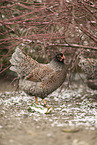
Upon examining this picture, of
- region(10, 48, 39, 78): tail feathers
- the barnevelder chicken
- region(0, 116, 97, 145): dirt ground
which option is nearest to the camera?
region(0, 116, 97, 145): dirt ground

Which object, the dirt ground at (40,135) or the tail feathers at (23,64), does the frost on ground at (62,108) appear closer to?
the dirt ground at (40,135)

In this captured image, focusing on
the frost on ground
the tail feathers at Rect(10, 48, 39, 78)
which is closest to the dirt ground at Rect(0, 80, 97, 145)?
the frost on ground

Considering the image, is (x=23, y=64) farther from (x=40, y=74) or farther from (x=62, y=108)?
(x=62, y=108)

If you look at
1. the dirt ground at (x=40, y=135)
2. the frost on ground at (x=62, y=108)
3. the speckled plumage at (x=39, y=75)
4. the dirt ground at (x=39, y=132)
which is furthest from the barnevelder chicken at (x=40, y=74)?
the dirt ground at (x=40, y=135)

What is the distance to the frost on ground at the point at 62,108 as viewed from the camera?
463 centimetres

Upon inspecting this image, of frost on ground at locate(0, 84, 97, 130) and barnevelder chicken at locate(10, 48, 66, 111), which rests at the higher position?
barnevelder chicken at locate(10, 48, 66, 111)

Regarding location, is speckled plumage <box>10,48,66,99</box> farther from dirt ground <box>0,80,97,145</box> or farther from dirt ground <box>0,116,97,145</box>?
dirt ground <box>0,116,97,145</box>

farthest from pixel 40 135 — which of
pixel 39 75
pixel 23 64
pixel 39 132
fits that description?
pixel 23 64

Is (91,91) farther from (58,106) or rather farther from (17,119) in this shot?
(17,119)

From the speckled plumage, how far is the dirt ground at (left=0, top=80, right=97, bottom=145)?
0.77m

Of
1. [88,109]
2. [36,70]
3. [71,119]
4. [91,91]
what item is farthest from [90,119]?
[91,91]

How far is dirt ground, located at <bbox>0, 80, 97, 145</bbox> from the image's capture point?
3.30 metres

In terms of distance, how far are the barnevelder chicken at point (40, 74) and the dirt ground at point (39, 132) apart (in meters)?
0.78

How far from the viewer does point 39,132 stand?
3.81 m
